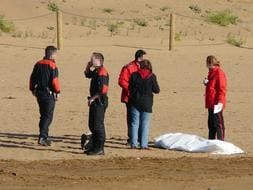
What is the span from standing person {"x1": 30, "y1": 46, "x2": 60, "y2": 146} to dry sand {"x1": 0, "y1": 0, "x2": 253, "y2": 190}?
495 mm

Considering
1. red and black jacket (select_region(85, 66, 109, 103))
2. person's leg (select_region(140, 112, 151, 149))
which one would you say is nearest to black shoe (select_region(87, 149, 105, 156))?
red and black jacket (select_region(85, 66, 109, 103))

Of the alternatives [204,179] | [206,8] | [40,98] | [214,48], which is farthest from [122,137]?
[206,8]

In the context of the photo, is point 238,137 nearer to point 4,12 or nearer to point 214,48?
point 214,48

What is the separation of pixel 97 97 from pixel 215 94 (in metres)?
2.15

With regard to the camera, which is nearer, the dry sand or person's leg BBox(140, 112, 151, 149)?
the dry sand

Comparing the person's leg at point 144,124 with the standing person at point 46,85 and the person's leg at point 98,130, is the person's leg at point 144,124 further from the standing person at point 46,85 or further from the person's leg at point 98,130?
the standing person at point 46,85

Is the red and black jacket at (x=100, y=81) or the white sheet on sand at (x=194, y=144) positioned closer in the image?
the red and black jacket at (x=100, y=81)

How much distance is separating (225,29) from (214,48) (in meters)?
12.8

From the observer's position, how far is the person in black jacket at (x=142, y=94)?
14.3 meters

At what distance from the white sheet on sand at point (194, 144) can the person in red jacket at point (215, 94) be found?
378 mm

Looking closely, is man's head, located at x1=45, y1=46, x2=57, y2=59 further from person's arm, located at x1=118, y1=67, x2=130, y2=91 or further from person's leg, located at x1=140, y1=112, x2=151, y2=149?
person's leg, located at x1=140, y1=112, x2=151, y2=149

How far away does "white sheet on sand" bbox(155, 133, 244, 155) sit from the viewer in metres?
14.1

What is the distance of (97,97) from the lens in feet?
44.6

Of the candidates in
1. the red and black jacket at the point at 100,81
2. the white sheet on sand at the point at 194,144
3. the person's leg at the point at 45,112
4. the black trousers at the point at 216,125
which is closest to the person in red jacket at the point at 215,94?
the black trousers at the point at 216,125
